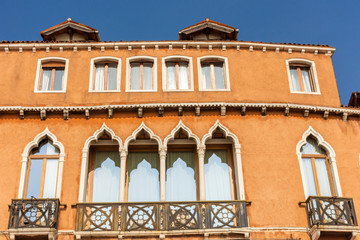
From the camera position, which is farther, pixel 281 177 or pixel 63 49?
pixel 63 49

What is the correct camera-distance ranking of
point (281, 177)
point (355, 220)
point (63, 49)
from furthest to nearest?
point (63, 49) → point (281, 177) → point (355, 220)

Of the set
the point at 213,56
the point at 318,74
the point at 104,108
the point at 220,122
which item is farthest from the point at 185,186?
the point at 318,74

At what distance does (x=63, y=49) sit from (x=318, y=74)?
9.66m

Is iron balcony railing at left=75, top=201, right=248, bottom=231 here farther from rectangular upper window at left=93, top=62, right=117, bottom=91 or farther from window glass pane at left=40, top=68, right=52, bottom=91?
window glass pane at left=40, top=68, right=52, bottom=91

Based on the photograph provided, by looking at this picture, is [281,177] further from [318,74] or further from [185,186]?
[318,74]

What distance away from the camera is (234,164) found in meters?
18.6

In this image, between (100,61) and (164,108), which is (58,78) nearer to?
(100,61)

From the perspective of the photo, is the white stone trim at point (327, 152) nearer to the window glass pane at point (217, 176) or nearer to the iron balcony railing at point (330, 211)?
the iron balcony railing at point (330, 211)

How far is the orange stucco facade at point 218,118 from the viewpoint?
17.4 metres

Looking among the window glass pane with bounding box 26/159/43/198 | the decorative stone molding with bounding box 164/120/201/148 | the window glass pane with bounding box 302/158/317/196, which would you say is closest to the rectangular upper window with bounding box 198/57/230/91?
the decorative stone molding with bounding box 164/120/201/148

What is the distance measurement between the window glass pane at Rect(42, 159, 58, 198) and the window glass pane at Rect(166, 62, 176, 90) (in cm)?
490

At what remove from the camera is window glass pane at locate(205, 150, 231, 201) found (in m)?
18.3

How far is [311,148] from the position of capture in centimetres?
1902

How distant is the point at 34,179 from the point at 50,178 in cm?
54
